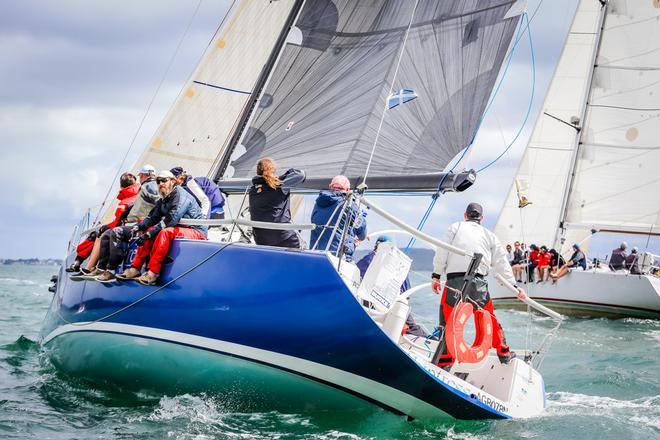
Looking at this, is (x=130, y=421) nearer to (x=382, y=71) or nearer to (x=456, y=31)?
(x=382, y=71)

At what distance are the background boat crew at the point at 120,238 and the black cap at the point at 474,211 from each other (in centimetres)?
290

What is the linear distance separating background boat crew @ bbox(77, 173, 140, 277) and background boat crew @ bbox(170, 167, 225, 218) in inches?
35.3

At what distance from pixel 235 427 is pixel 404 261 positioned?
5.78ft

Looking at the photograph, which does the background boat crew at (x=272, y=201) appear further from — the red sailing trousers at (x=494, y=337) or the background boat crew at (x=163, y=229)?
the red sailing trousers at (x=494, y=337)

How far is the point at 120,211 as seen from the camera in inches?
319

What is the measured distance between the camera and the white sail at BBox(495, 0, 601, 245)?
2423cm

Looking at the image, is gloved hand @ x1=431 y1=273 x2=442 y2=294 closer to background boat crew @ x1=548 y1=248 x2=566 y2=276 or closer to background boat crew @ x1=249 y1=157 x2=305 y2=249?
background boat crew @ x1=249 y1=157 x2=305 y2=249

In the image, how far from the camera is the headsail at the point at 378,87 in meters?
7.09

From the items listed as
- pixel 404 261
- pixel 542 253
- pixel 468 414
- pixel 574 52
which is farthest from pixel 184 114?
pixel 574 52

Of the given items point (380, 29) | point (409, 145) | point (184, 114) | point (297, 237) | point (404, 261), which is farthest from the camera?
point (184, 114)

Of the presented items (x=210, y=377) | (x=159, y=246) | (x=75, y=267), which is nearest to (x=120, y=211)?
(x=75, y=267)

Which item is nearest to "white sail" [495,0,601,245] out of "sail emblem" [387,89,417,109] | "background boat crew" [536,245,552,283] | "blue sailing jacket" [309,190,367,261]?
"background boat crew" [536,245,552,283]

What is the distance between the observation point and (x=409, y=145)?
705cm

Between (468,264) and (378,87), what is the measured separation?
6.63 feet
